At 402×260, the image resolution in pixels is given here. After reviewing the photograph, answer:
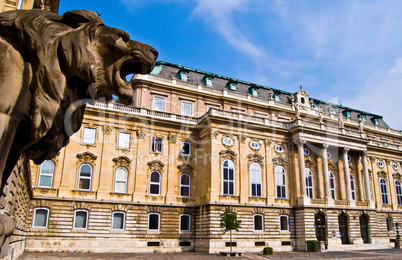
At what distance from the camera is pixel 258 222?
3080 cm

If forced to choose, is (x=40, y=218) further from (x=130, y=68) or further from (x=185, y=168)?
(x=130, y=68)

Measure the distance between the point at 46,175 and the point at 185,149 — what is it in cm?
1267

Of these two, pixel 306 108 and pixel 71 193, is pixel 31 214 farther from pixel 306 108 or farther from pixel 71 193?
pixel 306 108

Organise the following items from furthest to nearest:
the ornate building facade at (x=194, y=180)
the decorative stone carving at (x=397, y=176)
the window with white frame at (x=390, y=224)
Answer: the decorative stone carving at (x=397, y=176) → the window with white frame at (x=390, y=224) → the ornate building facade at (x=194, y=180)

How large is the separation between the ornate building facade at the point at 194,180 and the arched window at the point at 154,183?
9 centimetres

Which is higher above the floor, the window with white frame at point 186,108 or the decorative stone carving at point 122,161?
the window with white frame at point 186,108

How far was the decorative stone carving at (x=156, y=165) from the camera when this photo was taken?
99.7ft

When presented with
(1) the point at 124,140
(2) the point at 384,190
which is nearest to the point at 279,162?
(1) the point at 124,140

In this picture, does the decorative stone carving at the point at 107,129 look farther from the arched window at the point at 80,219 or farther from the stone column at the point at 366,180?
the stone column at the point at 366,180

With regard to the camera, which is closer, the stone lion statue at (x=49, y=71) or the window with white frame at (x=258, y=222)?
the stone lion statue at (x=49, y=71)

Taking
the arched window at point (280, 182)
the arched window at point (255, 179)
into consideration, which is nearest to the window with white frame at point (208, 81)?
the arched window at point (255, 179)

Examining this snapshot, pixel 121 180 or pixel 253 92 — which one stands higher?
pixel 253 92

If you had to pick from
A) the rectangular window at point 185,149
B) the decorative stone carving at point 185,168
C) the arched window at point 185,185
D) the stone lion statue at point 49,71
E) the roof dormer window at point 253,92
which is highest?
the roof dormer window at point 253,92

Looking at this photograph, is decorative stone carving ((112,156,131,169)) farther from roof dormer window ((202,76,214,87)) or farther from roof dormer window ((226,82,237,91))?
roof dormer window ((226,82,237,91))
